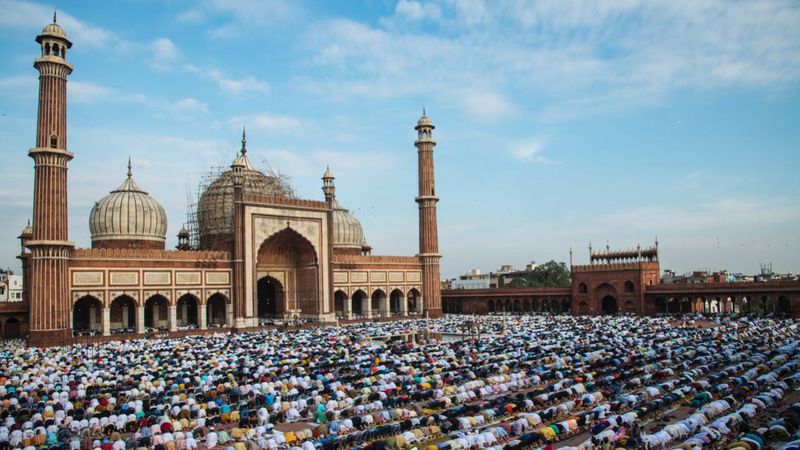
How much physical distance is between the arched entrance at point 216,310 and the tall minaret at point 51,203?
394 inches

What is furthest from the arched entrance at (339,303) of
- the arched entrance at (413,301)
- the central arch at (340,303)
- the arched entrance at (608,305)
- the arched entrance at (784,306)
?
the arched entrance at (784,306)

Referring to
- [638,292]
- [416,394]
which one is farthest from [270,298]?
[416,394]

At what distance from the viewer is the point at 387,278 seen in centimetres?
4694

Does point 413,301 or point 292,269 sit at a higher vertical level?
point 292,269

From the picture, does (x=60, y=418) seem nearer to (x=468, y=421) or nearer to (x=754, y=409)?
(x=468, y=421)

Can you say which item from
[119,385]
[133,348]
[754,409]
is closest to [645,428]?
[754,409]

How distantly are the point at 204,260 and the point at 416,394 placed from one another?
23657 mm

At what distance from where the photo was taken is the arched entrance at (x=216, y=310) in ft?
129

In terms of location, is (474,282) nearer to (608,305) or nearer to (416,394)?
(608,305)

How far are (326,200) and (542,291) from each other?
1884cm

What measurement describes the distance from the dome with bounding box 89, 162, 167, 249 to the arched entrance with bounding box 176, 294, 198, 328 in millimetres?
3800

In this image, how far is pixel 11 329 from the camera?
33.4 m

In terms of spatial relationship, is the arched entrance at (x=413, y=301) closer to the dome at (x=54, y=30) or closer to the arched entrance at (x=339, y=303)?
the arched entrance at (x=339, y=303)

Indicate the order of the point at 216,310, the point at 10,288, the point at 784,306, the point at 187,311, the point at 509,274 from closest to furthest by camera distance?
the point at 784,306, the point at 187,311, the point at 216,310, the point at 10,288, the point at 509,274
